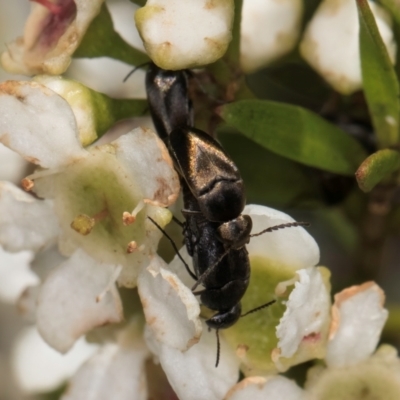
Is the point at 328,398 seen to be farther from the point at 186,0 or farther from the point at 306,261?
the point at 186,0

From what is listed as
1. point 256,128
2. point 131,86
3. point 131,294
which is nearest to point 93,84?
point 131,86

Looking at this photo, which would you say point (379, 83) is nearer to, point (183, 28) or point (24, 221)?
point (183, 28)

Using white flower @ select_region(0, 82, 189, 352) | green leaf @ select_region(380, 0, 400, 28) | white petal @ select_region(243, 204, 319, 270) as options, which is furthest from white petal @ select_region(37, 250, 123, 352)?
green leaf @ select_region(380, 0, 400, 28)

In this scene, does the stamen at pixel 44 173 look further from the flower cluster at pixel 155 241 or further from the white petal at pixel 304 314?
the white petal at pixel 304 314

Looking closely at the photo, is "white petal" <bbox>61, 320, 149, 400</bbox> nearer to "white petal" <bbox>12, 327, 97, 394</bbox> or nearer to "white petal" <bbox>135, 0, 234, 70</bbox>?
"white petal" <bbox>12, 327, 97, 394</bbox>

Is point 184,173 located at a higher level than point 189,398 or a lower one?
higher
